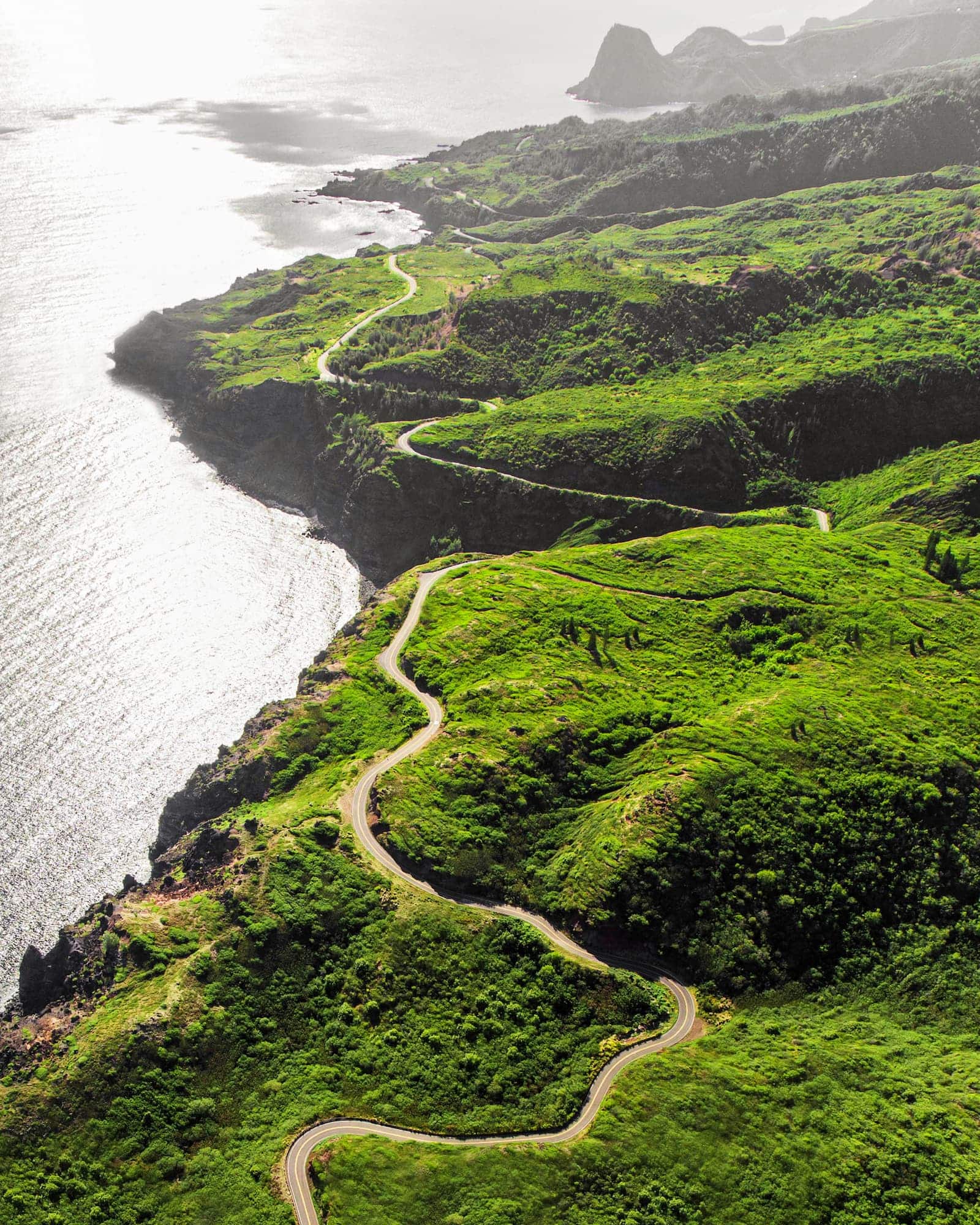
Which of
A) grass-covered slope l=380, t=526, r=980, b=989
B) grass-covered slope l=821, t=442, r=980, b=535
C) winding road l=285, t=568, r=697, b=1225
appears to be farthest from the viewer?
grass-covered slope l=821, t=442, r=980, b=535

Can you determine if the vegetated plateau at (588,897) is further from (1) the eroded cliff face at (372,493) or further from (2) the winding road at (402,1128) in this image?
(2) the winding road at (402,1128)

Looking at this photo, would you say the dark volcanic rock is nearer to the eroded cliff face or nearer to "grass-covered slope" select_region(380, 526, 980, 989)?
"grass-covered slope" select_region(380, 526, 980, 989)

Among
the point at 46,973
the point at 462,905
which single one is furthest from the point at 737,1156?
the point at 46,973

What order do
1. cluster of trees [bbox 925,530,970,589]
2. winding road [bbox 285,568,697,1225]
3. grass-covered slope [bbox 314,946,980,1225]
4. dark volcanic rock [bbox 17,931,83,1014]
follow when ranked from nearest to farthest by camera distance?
grass-covered slope [bbox 314,946,980,1225]
winding road [bbox 285,568,697,1225]
dark volcanic rock [bbox 17,931,83,1014]
cluster of trees [bbox 925,530,970,589]

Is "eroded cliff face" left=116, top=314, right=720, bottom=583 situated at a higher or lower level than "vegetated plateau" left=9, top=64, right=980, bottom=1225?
higher

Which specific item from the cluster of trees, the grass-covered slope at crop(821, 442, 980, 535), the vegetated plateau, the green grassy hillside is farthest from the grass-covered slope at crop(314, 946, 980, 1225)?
the grass-covered slope at crop(821, 442, 980, 535)

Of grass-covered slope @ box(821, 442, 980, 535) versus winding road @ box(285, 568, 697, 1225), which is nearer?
winding road @ box(285, 568, 697, 1225)

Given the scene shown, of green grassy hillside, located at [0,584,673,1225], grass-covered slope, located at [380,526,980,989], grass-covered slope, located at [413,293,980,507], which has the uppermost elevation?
grass-covered slope, located at [413,293,980,507]
